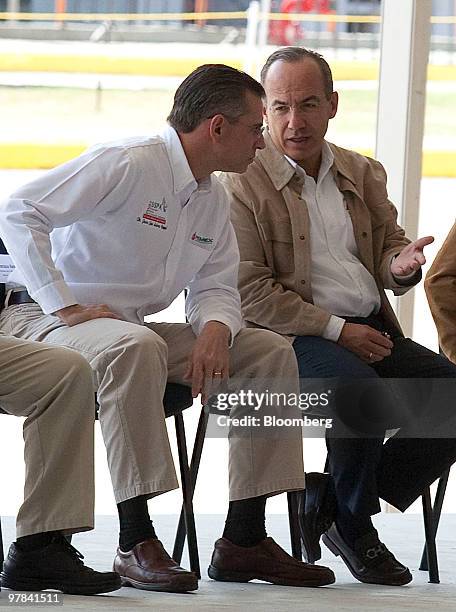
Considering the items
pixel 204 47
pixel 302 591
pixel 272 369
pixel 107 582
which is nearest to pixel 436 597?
pixel 302 591

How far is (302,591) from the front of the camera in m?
2.52

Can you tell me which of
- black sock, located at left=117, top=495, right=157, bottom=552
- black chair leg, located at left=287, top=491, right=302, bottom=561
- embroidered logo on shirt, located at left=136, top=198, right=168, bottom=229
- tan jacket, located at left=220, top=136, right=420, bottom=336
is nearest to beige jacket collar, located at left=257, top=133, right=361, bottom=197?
tan jacket, located at left=220, top=136, right=420, bottom=336

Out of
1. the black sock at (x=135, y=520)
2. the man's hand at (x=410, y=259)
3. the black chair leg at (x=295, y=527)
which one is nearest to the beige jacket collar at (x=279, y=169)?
the man's hand at (x=410, y=259)

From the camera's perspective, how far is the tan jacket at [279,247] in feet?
10.0

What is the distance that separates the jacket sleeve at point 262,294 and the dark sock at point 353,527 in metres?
0.48

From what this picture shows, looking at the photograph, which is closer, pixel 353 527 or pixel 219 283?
pixel 353 527

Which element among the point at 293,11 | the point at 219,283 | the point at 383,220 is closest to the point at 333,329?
the point at 219,283

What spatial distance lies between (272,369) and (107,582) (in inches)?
26.6

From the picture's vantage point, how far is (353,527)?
9.21 feet

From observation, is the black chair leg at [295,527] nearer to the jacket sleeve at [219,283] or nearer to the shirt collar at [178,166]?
the jacket sleeve at [219,283]

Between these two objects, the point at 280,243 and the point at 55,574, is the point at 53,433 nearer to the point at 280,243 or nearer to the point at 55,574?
the point at 55,574

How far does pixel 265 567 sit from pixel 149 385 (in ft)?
1.62

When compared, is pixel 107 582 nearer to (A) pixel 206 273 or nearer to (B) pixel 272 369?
(B) pixel 272 369

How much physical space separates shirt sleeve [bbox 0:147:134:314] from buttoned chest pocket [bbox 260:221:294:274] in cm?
53
